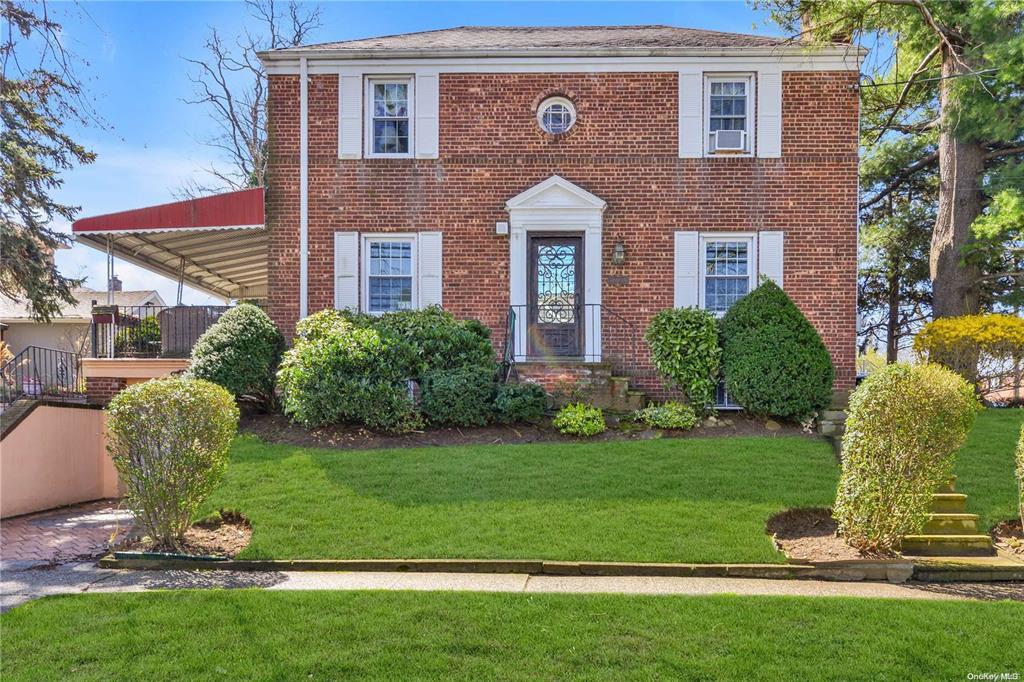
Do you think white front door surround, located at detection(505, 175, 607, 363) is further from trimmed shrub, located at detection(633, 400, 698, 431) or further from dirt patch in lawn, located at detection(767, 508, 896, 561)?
dirt patch in lawn, located at detection(767, 508, 896, 561)

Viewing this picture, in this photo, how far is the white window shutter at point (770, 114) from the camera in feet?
39.8

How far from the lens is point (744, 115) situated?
1232 cm

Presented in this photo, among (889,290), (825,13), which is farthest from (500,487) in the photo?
(889,290)

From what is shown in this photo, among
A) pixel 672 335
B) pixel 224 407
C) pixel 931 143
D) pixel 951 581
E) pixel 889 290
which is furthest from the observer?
pixel 889 290

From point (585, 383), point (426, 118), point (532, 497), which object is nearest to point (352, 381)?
point (532, 497)

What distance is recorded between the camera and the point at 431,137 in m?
12.4

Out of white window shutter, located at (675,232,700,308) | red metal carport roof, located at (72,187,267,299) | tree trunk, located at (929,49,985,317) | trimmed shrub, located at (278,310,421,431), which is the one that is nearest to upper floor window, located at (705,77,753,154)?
white window shutter, located at (675,232,700,308)

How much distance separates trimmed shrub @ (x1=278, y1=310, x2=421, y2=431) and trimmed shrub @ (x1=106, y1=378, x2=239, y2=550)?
273 cm

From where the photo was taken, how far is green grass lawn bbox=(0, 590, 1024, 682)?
173 inches

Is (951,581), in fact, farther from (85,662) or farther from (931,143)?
(931,143)

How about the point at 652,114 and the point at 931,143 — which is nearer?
the point at 652,114

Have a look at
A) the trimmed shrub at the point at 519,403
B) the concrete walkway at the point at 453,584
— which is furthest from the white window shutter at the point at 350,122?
the concrete walkway at the point at 453,584

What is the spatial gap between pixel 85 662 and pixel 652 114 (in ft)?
35.3

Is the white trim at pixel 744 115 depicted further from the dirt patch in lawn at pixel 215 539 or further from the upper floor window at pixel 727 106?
the dirt patch in lawn at pixel 215 539
